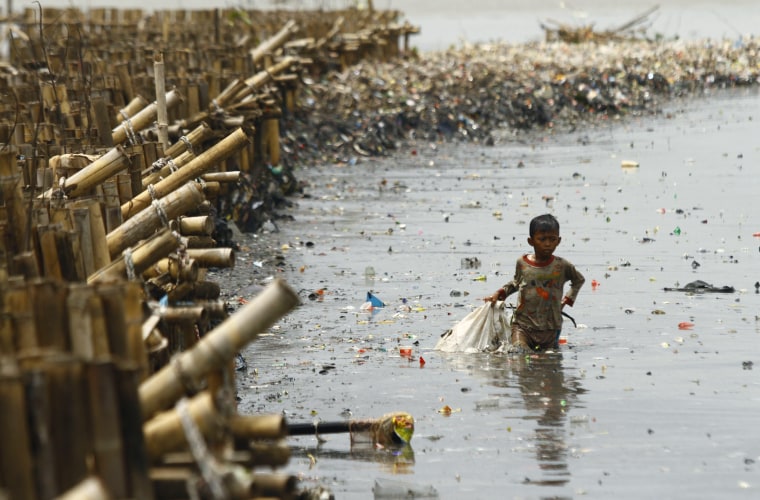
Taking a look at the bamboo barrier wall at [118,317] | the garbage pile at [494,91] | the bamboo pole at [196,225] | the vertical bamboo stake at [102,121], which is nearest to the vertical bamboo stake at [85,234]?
the bamboo barrier wall at [118,317]

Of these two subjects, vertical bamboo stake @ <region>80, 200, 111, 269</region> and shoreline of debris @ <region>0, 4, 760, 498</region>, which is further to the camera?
vertical bamboo stake @ <region>80, 200, 111, 269</region>

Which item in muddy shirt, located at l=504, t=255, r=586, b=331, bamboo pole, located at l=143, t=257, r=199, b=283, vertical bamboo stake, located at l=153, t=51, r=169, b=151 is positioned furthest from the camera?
vertical bamboo stake, located at l=153, t=51, r=169, b=151

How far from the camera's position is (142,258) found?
625 centimetres

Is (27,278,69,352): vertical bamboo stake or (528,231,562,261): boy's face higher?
(27,278,69,352): vertical bamboo stake

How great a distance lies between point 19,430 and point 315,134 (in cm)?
1794

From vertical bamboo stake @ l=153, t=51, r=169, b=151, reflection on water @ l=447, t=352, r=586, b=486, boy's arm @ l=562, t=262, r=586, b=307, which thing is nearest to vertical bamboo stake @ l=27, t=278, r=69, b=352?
reflection on water @ l=447, t=352, r=586, b=486

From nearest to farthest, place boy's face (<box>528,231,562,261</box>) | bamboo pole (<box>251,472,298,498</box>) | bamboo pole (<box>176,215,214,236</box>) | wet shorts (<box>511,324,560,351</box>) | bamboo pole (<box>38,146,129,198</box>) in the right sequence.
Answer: bamboo pole (<box>251,472,298,498</box>)
bamboo pole (<box>38,146,129,198</box>)
bamboo pole (<box>176,215,214,236</box>)
boy's face (<box>528,231,562,261</box>)
wet shorts (<box>511,324,560,351</box>)

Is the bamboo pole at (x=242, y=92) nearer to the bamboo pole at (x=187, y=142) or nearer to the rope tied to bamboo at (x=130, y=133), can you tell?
the rope tied to bamboo at (x=130, y=133)

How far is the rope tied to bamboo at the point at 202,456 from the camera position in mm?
4117

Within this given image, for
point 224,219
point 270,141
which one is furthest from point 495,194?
point 224,219

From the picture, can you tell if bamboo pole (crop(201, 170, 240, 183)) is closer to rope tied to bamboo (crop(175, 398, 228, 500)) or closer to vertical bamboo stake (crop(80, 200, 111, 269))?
vertical bamboo stake (crop(80, 200, 111, 269))

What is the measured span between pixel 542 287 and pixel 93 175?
9.42 feet

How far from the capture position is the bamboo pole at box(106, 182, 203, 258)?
272 inches

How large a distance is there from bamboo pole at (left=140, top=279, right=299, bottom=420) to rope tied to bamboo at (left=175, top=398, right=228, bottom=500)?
26 centimetres
